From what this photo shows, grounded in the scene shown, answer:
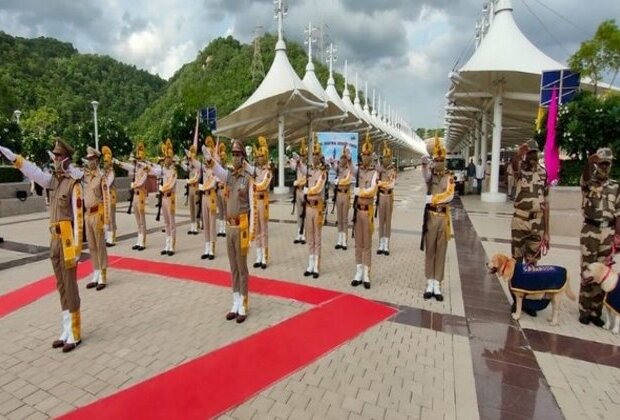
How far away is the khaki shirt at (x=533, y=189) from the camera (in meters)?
5.21

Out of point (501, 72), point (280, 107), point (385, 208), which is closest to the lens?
point (385, 208)

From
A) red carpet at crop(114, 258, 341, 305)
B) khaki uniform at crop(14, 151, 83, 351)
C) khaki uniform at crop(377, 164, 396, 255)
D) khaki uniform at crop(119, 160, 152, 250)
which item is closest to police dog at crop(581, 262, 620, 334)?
red carpet at crop(114, 258, 341, 305)

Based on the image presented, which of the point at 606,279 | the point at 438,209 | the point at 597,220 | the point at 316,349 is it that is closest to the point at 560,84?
the point at 597,220

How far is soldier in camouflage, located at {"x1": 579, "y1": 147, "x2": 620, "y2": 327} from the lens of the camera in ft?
15.2

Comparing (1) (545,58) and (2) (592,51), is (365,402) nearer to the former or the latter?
(1) (545,58)

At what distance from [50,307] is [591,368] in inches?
266

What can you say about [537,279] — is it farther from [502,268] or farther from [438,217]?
[438,217]

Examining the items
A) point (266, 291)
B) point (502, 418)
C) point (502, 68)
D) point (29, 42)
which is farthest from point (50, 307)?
point (29, 42)

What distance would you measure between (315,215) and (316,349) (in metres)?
2.85

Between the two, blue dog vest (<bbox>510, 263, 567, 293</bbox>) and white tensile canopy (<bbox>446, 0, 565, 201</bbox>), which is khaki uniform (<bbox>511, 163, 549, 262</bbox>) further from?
white tensile canopy (<bbox>446, 0, 565, 201</bbox>)

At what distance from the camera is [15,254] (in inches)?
336

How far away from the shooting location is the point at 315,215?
659 centimetres

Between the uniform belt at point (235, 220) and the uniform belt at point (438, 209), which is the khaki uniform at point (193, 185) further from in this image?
the uniform belt at point (438, 209)

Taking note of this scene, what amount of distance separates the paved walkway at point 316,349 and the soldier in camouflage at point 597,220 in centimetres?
34
